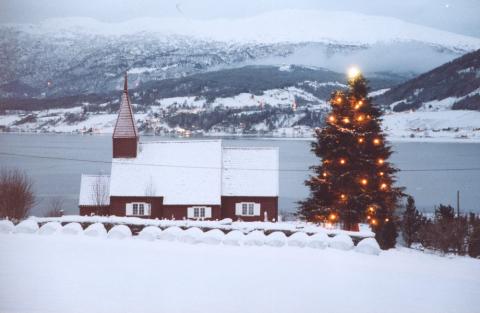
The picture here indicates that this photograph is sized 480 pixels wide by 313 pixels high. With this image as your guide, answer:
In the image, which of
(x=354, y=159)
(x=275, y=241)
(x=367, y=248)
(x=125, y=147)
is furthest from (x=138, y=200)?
(x=367, y=248)

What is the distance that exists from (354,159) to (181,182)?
10.5 metres

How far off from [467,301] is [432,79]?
201 metres

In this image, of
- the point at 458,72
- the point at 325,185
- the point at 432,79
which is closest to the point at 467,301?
the point at 325,185

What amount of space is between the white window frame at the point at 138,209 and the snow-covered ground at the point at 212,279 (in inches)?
519

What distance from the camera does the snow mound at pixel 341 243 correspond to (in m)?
13.1

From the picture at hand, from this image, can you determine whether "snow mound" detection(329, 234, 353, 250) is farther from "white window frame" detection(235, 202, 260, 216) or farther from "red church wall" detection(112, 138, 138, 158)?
"red church wall" detection(112, 138, 138, 158)

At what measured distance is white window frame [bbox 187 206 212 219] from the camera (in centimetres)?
2641

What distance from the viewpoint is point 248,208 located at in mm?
27578

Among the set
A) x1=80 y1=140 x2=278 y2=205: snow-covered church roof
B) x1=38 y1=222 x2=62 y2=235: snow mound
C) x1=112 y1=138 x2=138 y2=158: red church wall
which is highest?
x1=112 y1=138 x2=138 y2=158: red church wall

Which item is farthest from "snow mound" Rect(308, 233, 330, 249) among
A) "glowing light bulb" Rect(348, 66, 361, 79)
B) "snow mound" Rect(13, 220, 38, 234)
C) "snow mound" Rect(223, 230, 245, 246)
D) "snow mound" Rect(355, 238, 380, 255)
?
"glowing light bulb" Rect(348, 66, 361, 79)

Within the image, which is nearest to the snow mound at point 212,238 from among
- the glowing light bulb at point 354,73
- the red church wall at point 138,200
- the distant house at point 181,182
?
the glowing light bulb at point 354,73

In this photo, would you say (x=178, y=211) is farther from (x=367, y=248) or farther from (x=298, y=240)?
(x=367, y=248)

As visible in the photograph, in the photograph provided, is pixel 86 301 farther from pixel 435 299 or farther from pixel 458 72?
pixel 458 72

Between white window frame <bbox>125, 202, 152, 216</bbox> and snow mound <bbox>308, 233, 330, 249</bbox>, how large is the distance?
49.8 ft
